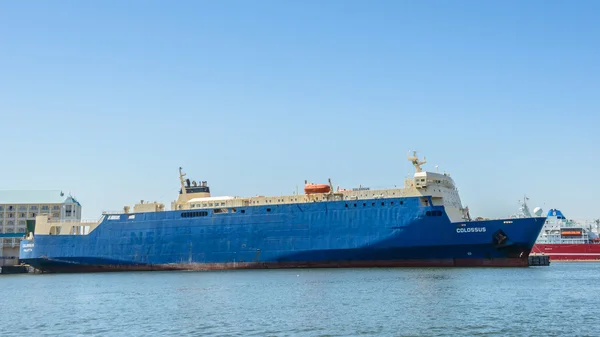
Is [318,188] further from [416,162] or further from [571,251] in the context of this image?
[571,251]

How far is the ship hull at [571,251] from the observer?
7419cm

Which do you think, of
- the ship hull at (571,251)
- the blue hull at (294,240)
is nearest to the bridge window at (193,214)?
the blue hull at (294,240)

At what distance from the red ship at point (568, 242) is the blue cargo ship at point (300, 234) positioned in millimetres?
35206

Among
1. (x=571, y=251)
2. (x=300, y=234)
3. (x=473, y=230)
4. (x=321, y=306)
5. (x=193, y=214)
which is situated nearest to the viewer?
(x=321, y=306)

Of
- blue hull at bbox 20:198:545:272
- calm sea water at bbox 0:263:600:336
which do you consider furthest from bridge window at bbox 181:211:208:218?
calm sea water at bbox 0:263:600:336

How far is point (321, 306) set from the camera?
984 inches

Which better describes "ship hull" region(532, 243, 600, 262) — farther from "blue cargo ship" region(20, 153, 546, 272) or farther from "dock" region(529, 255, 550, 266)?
"blue cargo ship" region(20, 153, 546, 272)

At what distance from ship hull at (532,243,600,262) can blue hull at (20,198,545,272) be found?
36119 millimetres

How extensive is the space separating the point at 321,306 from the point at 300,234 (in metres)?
19.9

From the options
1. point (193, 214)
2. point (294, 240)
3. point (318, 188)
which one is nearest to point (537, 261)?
point (318, 188)

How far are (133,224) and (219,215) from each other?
24.9ft

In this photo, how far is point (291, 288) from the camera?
104 ft

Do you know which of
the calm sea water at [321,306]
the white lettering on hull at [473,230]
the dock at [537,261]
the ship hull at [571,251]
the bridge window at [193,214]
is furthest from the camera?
the ship hull at [571,251]

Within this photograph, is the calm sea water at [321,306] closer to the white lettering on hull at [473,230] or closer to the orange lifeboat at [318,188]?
the white lettering on hull at [473,230]
